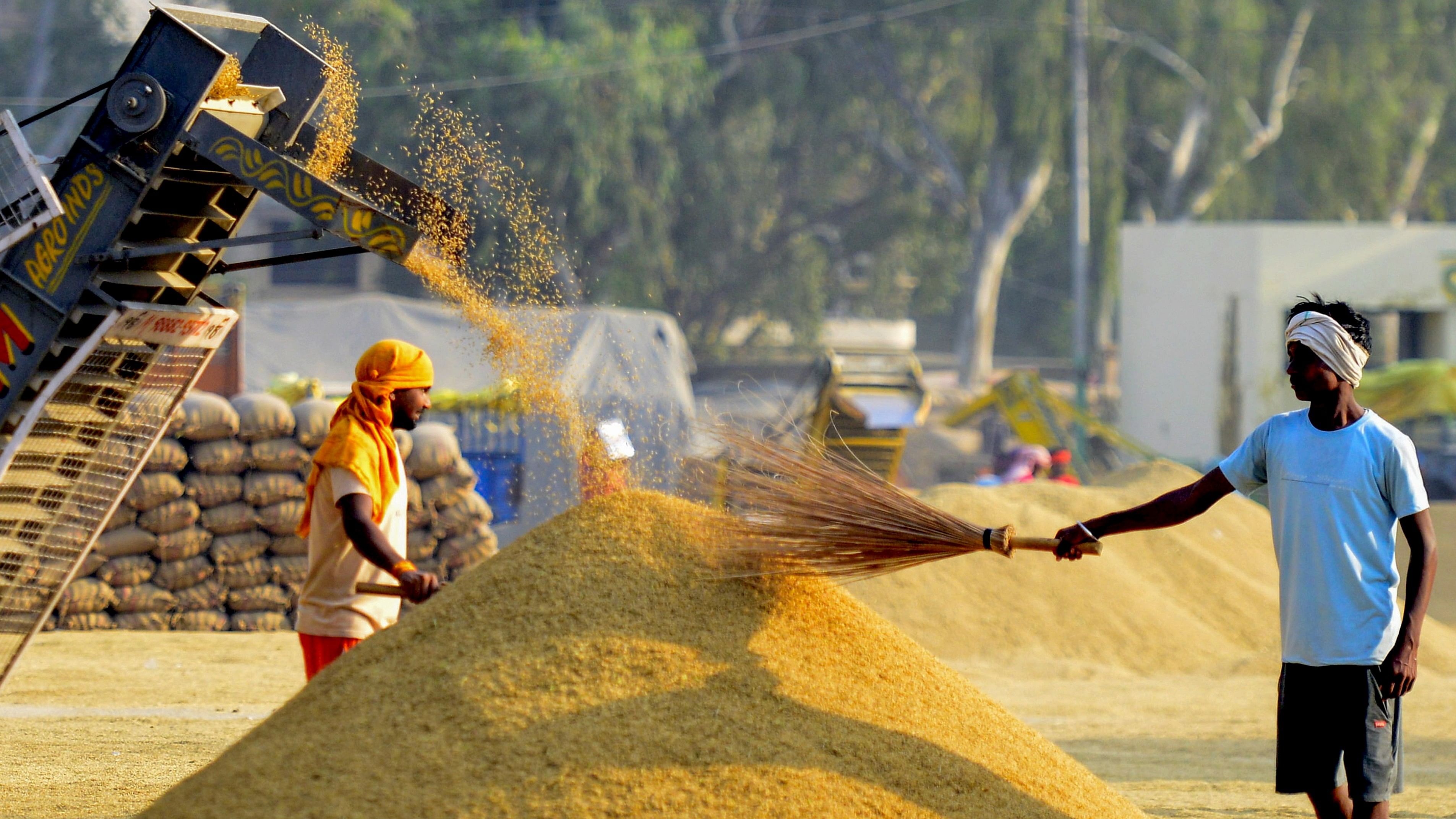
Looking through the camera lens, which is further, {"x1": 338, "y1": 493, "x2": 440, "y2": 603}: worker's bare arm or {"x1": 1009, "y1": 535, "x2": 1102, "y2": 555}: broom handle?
{"x1": 1009, "y1": 535, "x2": 1102, "y2": 555}: broom handle

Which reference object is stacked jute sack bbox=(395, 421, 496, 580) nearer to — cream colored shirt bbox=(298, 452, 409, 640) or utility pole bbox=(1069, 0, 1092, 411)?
cream colored shirt bbox=(298, 452, 409, 640)

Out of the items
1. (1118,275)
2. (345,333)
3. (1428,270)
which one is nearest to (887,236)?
(1118,275)

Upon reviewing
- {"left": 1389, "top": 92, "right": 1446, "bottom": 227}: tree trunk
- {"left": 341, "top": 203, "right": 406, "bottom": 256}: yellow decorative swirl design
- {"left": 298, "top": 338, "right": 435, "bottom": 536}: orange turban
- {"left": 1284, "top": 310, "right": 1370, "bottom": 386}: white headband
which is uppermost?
{"left": 1389, "top": 92, "right": 1446, "bottom": 227}: tree trunk

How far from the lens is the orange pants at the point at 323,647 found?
A: 3713 millimetres

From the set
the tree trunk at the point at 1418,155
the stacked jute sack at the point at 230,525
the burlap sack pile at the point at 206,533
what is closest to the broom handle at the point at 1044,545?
the stacked jute sack at the point at 230,525

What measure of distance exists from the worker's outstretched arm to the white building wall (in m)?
17.6

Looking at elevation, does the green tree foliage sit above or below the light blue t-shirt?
above

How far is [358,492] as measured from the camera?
3.54 m

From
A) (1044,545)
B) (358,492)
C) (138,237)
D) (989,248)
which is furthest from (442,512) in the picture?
(989,248)

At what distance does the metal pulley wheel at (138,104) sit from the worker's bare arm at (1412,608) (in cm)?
320

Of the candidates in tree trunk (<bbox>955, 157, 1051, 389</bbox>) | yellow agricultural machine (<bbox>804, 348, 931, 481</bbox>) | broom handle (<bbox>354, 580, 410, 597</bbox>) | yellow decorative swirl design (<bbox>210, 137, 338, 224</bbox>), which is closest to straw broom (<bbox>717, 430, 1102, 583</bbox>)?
broom handle (<bbox>354, 580, 410, 597</bbox>)

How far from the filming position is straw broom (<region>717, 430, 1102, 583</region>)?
364 cm

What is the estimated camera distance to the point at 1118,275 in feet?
74.4

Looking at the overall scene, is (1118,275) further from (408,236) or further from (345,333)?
(408,236)
